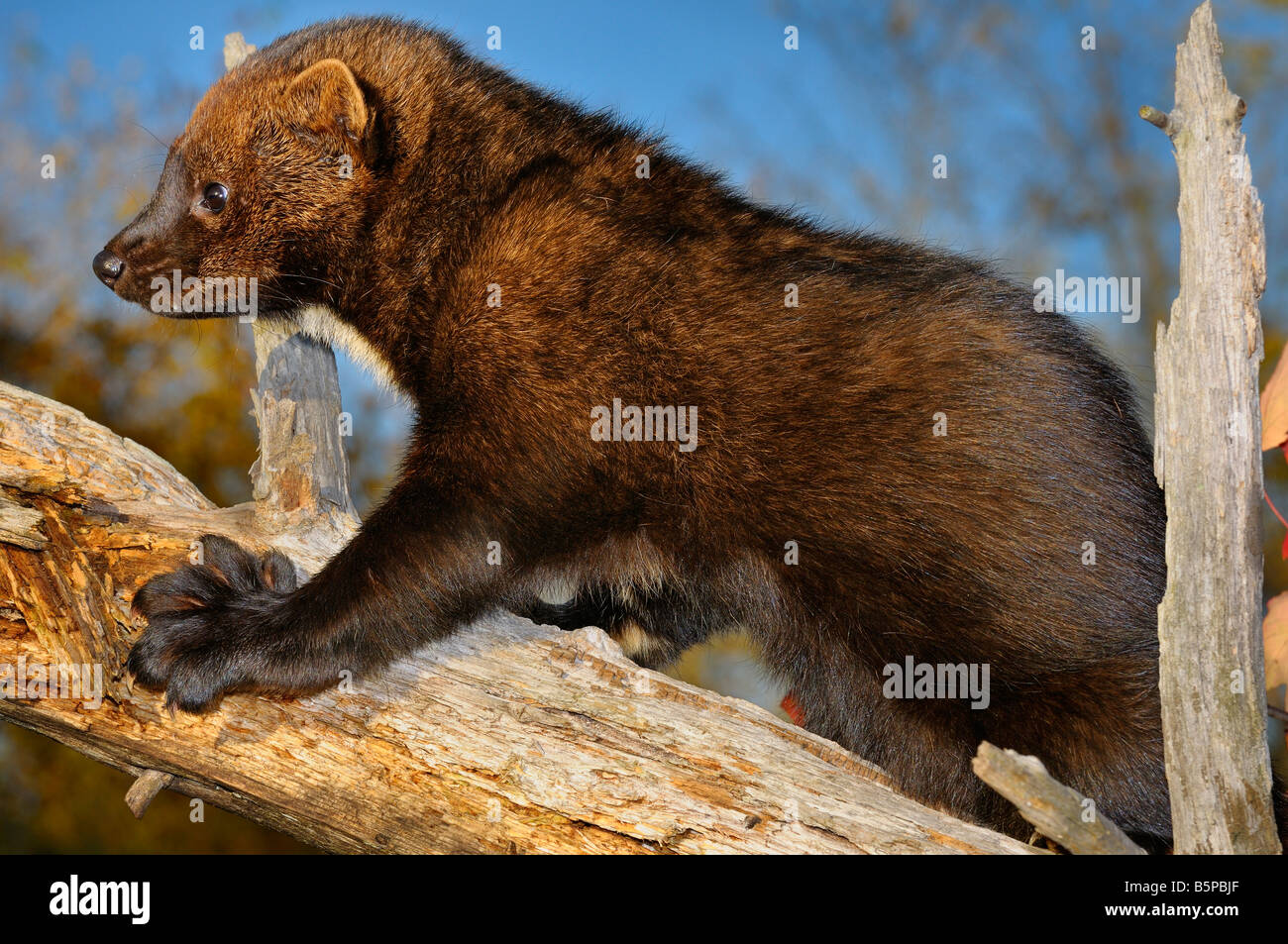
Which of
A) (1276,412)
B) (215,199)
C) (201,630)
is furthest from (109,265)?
(1276,412)

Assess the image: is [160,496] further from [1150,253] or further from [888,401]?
[1150,253]

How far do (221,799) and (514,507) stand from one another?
5.16 feet

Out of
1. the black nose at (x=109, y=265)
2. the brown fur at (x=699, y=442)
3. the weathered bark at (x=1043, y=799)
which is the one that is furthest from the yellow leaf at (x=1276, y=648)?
the black nose at (x=109, y=265)

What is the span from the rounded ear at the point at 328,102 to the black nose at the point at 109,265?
94 centimetres

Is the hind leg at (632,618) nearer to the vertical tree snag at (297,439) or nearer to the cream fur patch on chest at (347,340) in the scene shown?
the vertical tree snag at (297,439)

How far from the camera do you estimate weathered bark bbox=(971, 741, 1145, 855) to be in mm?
2797

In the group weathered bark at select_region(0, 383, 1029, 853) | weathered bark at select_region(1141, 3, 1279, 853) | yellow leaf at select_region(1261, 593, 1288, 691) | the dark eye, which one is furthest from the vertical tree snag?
yellow leaf at select_region(1261, 593, 1288, 691)

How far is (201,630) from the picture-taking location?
4156 mm

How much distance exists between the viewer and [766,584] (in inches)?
170

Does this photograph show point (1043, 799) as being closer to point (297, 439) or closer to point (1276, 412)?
point (1276, 412)

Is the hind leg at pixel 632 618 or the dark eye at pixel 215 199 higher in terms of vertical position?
the dark eye at pixel 215 199

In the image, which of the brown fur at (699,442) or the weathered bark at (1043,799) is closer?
the weathered bark at (1043,799)

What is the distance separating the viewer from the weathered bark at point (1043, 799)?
280 cm

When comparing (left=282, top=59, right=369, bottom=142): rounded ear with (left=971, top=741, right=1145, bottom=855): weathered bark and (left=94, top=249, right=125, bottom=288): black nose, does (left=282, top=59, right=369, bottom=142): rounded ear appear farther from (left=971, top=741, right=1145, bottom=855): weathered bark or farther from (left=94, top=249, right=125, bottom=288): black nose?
(left=971, top=741, right=1145, bottom=855): weathered bark
